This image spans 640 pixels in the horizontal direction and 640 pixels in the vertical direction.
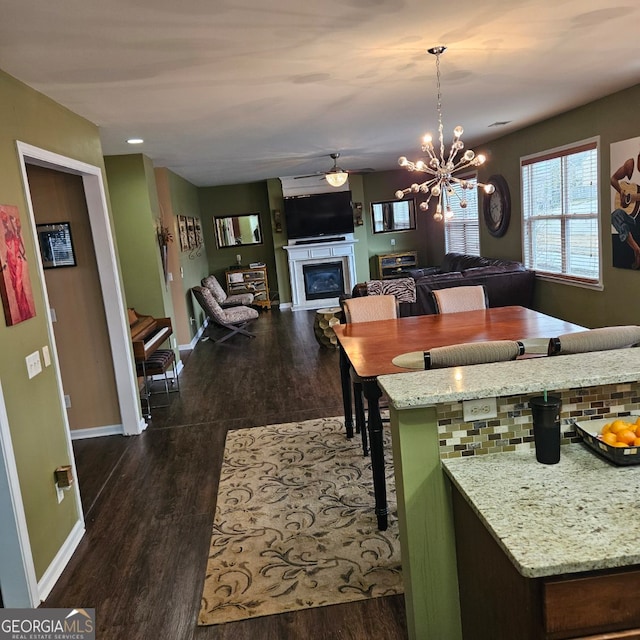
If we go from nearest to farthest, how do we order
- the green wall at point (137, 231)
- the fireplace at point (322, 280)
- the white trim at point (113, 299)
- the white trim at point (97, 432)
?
the white trim at point (113, 299) < the white trim at point (97, 432) < the green wall at point (137, 231) < the fireplace at point (322, 280)

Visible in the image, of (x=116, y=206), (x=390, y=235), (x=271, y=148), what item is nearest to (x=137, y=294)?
(x=116, y=206)

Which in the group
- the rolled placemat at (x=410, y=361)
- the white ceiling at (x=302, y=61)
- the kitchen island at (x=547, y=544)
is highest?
the white ceiling at (x=302, y=61)

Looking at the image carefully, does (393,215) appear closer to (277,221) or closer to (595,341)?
(277,221)

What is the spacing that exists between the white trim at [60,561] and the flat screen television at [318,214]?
7771mm

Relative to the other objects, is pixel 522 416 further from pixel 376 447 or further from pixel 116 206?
pixel 116 206

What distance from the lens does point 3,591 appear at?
2.44 m

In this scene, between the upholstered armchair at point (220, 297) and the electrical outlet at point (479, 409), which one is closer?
the electrical outlet at point (479, 409)

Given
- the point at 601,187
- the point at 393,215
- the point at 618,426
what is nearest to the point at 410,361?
the point at 618,426

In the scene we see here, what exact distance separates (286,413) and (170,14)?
130 inches

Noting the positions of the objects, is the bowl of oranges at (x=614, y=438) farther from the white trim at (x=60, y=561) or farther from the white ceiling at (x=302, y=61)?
the white trim at (x=60, y=561)

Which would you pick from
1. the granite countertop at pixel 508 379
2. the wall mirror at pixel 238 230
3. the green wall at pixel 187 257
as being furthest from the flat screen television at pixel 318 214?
the granite countertop at pixel 508 379

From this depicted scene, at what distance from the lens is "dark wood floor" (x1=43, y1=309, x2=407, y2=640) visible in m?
2.26

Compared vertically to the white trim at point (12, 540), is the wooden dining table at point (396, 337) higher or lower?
higher

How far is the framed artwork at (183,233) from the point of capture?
7.61m
